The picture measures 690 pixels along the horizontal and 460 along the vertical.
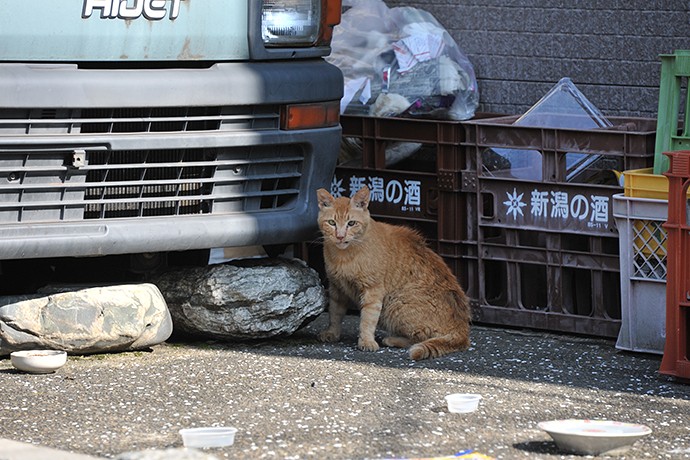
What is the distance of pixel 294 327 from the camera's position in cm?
639

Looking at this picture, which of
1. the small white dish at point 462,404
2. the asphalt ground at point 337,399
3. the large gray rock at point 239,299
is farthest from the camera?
the large gray rock at point 239,299

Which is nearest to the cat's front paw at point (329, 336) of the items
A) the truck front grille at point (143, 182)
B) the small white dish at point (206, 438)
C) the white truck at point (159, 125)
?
the white truck at point (159, 125)

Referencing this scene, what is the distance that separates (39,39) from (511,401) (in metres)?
2.48

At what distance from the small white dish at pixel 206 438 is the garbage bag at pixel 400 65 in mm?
3321

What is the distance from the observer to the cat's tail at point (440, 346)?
601 centimetres

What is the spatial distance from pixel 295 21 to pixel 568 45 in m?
2.35

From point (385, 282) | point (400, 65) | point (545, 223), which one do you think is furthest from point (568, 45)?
point (385, 282)

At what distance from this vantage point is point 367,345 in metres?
6.29

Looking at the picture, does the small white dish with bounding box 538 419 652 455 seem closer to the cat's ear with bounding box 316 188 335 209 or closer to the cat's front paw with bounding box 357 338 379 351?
the cat's front paw with bounding box 357 338 379 351

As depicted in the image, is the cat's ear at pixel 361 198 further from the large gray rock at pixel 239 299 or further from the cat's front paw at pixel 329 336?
the cat's front paw at pixel 329 336

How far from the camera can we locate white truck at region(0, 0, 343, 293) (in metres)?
5.43

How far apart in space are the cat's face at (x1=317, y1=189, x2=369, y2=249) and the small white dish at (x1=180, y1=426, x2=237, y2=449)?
2.07 metres

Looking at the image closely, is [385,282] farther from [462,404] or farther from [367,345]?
[462,404]

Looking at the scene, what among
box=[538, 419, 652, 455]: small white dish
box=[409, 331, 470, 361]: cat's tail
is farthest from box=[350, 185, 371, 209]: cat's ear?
box=[538, 419, 652, 455]: small white dish
